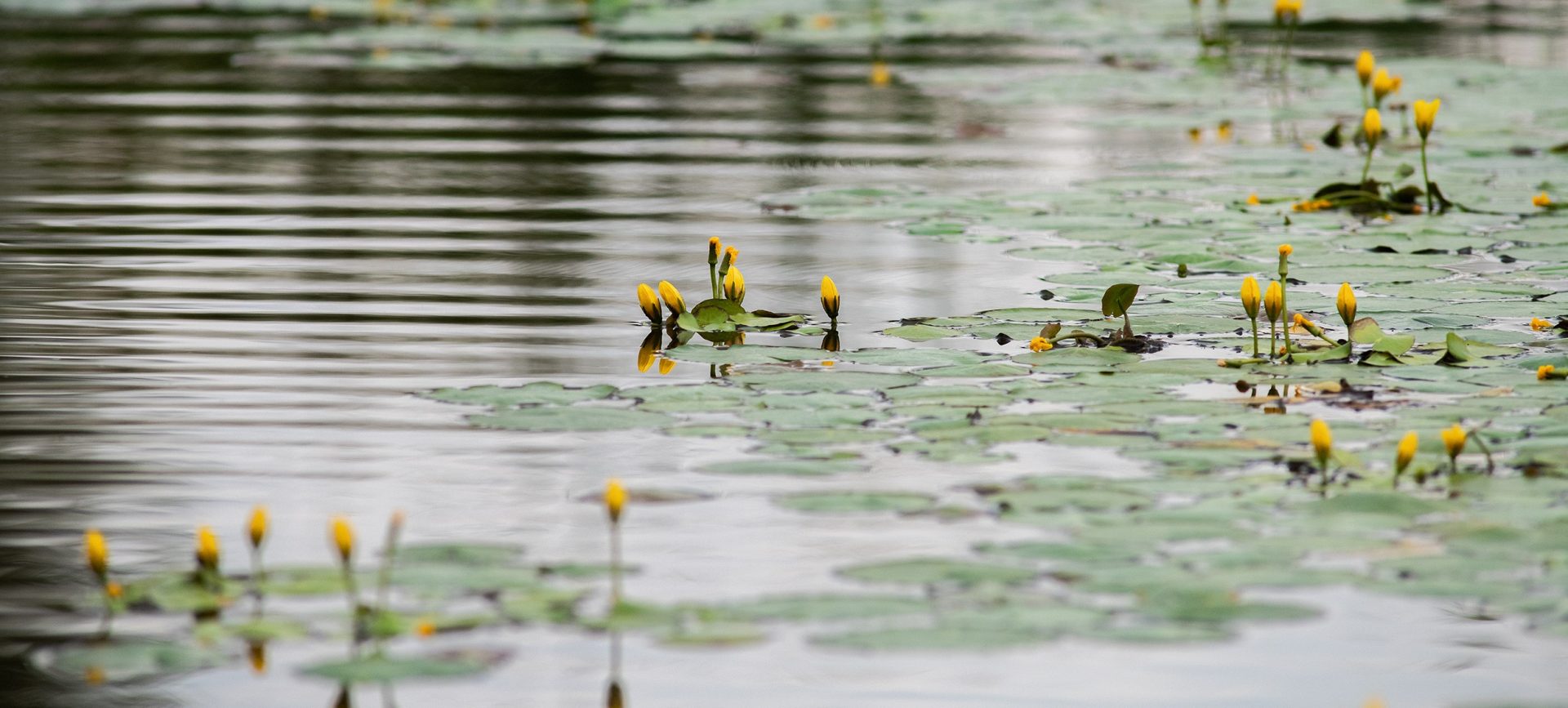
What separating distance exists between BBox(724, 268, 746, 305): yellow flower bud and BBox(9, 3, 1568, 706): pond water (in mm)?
266

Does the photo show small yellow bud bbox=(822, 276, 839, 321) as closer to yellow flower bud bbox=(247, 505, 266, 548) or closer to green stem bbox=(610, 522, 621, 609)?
green stem bbox=(610, 522, 621, 609)

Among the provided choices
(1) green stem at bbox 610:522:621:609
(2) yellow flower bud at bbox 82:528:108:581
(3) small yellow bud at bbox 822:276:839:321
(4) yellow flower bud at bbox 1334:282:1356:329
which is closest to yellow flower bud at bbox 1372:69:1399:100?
(4) yellow flower bud at bbox 1334:282:1356:329

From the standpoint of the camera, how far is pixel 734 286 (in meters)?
4.31

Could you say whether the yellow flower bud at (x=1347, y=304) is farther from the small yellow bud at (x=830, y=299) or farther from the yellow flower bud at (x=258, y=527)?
the yellow flower bud at (x=258, y=527)

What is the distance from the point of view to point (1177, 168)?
21.8ft

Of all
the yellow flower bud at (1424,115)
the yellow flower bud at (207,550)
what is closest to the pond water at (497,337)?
the yellow flower bud at (207,550)

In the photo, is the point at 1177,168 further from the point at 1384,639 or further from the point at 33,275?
the point at 1384,639

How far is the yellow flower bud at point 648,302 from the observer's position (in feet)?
14.0

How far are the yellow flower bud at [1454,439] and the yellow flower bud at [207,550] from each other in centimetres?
175

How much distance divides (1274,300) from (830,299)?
0.95 m

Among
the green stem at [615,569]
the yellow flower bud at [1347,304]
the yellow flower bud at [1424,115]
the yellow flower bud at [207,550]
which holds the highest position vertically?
the yellow flower bud at [1424,115]

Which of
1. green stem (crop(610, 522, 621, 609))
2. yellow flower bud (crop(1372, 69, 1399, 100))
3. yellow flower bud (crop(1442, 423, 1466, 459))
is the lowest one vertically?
green stem (crop(610, 522, 621, 609))

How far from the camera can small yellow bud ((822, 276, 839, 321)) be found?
13.6 feet

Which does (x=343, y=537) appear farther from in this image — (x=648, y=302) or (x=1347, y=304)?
(x=1347, y=304)
